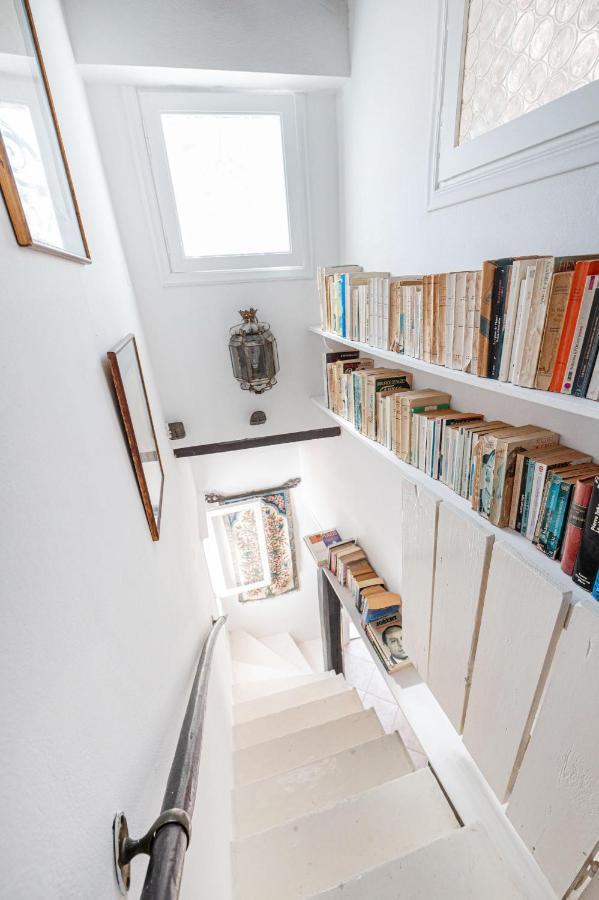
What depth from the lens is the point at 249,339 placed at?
8.21 ft

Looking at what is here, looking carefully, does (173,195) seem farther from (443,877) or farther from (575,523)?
(443,877)

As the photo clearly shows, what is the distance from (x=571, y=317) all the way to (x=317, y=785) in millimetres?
2231

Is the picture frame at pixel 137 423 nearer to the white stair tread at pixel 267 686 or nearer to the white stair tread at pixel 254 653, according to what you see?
the white stair tread at pixel 267 686

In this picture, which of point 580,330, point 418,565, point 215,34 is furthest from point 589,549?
point 215,34

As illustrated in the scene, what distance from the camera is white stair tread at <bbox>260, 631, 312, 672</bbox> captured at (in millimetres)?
4504

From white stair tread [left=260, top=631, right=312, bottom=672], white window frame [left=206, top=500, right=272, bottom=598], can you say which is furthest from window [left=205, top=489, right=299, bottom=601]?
white stair tread [left=260, top=631, right=312, bottom=672]

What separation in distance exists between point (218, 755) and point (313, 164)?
335 cm

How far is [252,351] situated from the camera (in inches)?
99.2

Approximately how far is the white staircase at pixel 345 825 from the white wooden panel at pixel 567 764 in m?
0.30

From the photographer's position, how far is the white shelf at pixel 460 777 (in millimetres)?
1369

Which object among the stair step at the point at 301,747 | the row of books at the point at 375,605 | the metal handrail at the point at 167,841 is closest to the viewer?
the metal handrail at the point at 167,841

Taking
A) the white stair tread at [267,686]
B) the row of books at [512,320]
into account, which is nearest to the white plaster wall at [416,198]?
the row of books at [512,320]

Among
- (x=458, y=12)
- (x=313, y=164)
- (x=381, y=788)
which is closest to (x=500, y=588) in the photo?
(x=381, y=788)

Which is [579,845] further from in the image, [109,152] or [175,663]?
[109,152]
